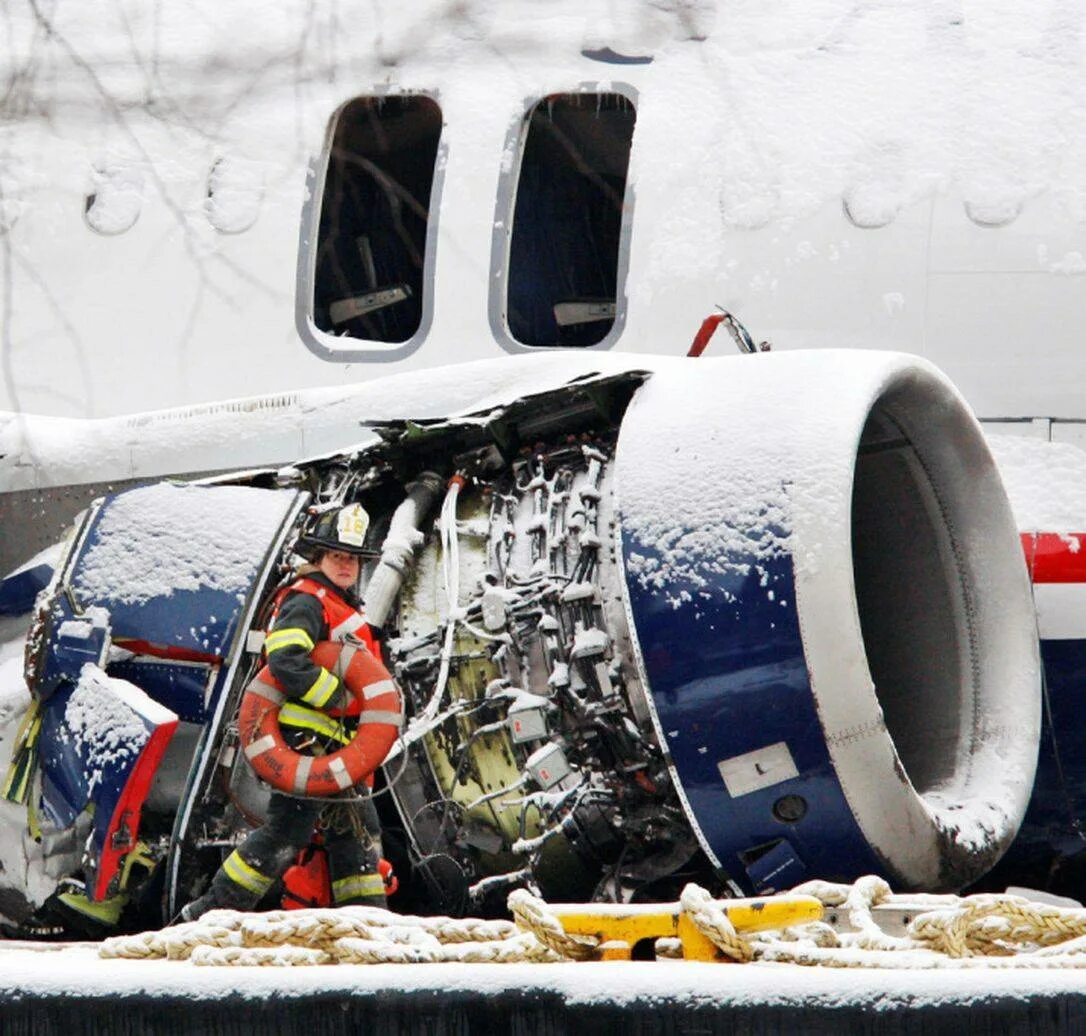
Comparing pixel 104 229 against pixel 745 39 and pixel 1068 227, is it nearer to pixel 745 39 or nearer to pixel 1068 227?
pixel 745 39

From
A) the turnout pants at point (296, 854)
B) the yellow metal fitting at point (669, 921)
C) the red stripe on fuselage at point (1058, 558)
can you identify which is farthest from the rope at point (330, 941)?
the red stripe on fuselage at point (1058, 558)

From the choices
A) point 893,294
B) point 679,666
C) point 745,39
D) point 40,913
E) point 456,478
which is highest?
point 745,39

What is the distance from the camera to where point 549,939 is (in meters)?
4.20

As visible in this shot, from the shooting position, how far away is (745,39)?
284 inches

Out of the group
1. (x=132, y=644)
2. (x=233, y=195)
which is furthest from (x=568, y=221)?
(x=132, y=644)

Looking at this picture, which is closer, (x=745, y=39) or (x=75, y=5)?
(x=745, y=39)

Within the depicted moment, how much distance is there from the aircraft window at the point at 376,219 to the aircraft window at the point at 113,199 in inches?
26.4

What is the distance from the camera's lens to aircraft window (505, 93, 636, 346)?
A: 24.4ft

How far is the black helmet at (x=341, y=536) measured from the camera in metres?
5.82

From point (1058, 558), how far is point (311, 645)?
2.21 meters

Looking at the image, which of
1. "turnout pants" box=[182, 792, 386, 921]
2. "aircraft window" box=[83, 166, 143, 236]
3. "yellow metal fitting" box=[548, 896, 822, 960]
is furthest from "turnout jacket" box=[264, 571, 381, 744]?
"aircraft window" box=[83, 166, 143, 236]

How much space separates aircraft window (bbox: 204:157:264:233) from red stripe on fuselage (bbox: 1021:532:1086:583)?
2.95 m

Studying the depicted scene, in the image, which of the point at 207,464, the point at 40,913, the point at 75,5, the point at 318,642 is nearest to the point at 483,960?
the point at 318,642

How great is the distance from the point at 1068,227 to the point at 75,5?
3.85 meters
